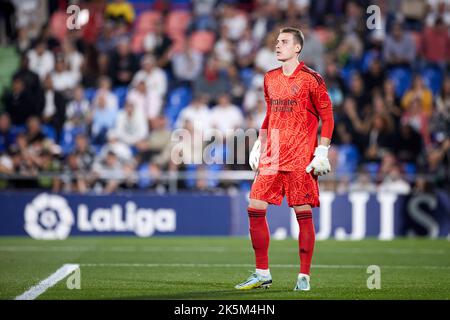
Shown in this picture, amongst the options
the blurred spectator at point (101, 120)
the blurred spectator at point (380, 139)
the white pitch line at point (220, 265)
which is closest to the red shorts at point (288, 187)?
the white pitch line at point (220, 265)

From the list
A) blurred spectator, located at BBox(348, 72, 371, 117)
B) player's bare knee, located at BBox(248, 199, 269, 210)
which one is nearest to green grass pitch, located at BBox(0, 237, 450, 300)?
player's bare knee, located at BBox(248, 199, 269, 210)

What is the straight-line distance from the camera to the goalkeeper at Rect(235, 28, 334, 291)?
365 inches

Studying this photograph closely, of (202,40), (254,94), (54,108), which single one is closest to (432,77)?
(254,94)

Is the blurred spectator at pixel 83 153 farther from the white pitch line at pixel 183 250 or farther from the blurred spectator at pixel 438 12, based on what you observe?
the blurred spectator at pixel 438 12

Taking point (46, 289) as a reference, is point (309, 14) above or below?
above

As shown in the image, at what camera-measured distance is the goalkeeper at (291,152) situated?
9281 millimetres

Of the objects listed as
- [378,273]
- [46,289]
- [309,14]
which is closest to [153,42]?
[309,14]

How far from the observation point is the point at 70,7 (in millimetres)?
21297

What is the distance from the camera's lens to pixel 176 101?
67.9 feet

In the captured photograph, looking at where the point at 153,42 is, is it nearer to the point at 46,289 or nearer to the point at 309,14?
the point at 309,14

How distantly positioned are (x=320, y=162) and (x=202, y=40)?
43.0 ft

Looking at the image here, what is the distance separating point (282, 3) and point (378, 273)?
12029 mm

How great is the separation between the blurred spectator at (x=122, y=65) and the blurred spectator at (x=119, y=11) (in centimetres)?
91

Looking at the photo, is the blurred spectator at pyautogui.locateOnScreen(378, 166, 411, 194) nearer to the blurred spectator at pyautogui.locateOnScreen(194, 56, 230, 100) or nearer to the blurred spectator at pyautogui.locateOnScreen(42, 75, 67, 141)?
the blurred spectator at pyautogui.locateOnScreen(194, 56, 230, 100)
